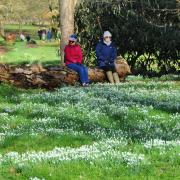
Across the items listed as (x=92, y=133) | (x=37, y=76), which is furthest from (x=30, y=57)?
(x=92, y=133)

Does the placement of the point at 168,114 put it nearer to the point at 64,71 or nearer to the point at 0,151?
the point at 0,151

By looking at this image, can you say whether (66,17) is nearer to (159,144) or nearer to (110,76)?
(110,76)

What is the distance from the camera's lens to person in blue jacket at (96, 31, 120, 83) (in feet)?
86.6

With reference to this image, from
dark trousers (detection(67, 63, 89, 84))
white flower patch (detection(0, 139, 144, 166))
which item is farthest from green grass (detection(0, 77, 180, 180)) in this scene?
dark trousers (detection(67, 63, 89, 84))

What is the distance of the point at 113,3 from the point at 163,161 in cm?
2655

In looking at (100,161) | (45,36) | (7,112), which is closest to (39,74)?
(7,112)

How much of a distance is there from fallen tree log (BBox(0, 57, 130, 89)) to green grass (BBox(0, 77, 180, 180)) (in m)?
1.79

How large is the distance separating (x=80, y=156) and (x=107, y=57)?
16762 mm

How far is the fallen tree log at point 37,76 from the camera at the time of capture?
24.3m

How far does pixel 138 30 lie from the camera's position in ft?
114

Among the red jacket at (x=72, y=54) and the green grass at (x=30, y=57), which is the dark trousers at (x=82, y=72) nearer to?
the red jacket at (x=72, y=54)

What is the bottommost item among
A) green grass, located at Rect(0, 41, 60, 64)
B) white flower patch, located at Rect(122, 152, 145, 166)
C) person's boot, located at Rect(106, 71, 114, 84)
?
green grass, located at Rect(0, 41, 60, 64)

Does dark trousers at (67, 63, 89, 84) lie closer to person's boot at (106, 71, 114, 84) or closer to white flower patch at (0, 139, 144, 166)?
person's boot at (106, 71, 114, 84)

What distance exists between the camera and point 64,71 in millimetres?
25109
